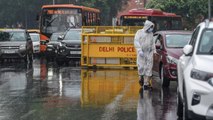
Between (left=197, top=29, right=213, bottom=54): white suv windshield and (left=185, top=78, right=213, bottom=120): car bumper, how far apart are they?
3.06 ft

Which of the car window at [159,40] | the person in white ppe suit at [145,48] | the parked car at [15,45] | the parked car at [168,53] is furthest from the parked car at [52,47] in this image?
the person in white ppe suit at [145,48]

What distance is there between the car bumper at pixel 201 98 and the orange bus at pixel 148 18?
27.6m

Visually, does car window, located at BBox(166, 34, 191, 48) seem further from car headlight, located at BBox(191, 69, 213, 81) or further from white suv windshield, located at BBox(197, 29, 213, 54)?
car headlight, located at BBox(191, 69, 213, 81)

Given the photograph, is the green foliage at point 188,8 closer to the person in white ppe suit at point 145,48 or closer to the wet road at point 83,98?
the wet road at point 83,98

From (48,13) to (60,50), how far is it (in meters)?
8.93

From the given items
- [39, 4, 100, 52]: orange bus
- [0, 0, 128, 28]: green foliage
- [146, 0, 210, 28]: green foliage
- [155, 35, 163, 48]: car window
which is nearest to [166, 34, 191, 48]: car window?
[155, 35, 163, 48]: car window

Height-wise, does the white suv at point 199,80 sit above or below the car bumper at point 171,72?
above

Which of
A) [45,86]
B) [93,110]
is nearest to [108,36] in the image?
[45,86]

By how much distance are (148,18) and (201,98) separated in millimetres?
27887

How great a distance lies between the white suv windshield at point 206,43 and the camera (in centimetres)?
948

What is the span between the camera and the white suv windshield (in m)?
9.48

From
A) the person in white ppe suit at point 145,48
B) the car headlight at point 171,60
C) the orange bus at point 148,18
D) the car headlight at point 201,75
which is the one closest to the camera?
the car headlight at point 201,75

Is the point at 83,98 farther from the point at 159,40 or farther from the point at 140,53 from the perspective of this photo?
the point at 159,40

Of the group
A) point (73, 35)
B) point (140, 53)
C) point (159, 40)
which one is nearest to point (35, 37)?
point (73, 35)
